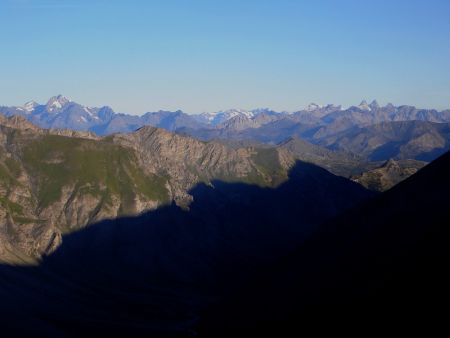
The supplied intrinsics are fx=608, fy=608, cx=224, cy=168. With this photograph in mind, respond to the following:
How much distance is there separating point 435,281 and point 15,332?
13366 cm

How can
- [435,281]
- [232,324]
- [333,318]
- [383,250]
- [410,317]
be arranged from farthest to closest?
[232,324]
[383,250]
[333,318]
[435,281]
[410,317]

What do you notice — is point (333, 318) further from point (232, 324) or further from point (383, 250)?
point (232, 324)

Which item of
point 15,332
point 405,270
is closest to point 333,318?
point 405,270

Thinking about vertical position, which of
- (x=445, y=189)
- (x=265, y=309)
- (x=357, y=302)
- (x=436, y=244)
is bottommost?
(x=265, y=309)

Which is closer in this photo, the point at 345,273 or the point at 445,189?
the point at 345,273

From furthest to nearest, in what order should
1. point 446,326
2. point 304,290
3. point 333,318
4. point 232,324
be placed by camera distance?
1. point 232,324
2. point 304,290
3. point 333,318
4. point 446,326

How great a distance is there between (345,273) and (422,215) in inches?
1167

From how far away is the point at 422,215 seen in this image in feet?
589

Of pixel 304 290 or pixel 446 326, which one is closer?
pixel 446 326

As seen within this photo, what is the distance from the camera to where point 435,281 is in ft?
388

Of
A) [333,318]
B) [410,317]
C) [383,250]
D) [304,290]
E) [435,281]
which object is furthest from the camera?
[304,290]

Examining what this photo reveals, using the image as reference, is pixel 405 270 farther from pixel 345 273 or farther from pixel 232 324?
pixel 232 324

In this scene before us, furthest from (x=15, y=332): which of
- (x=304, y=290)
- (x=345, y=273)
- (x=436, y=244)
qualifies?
(x=436, y=244)

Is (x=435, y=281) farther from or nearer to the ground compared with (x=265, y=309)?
farther from the ground
